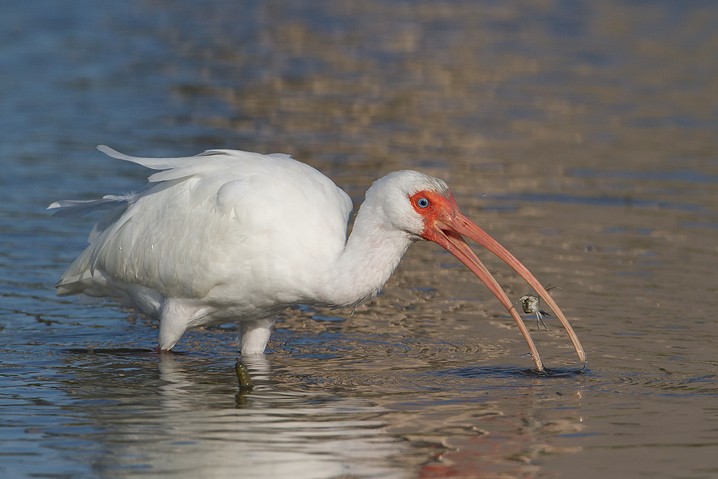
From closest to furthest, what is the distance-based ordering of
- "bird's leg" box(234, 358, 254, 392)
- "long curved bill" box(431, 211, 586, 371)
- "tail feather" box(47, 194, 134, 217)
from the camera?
"bird's leg" box(234, 358, 254, 392)
"long curved bill" box(431, 211, 586, 371)
"tail feather" box(47, 194, 134, 217)

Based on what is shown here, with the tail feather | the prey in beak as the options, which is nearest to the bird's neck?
the prey in beak

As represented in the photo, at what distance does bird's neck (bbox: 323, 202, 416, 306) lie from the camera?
29.7 feet

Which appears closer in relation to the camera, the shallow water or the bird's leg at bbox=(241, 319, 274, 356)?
the shallow water

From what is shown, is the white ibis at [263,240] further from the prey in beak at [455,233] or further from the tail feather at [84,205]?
the tail feather at [84,205]

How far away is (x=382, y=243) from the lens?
9.12 meters

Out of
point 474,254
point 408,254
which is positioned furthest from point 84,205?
point 408,254

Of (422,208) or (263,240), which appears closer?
(422,208)

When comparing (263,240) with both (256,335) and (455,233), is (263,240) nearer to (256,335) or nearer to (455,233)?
(256,335)

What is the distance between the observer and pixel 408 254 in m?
13.7

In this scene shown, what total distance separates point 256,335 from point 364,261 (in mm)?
1434

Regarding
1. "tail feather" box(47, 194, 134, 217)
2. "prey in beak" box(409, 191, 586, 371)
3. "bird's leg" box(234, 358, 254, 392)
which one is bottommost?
"bird's leg" box(234, 358, 254, 392)

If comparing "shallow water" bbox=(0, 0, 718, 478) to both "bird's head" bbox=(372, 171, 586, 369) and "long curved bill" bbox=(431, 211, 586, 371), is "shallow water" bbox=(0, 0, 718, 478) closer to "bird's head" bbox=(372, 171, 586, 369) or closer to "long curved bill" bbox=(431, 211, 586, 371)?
"long curved bill" bbox=(431, 211, 586, 371)

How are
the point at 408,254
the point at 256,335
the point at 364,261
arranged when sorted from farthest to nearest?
the point at 408,254, the point at 256,335, the point at 364,261

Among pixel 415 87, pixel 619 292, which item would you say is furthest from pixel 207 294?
pixel 415 87
